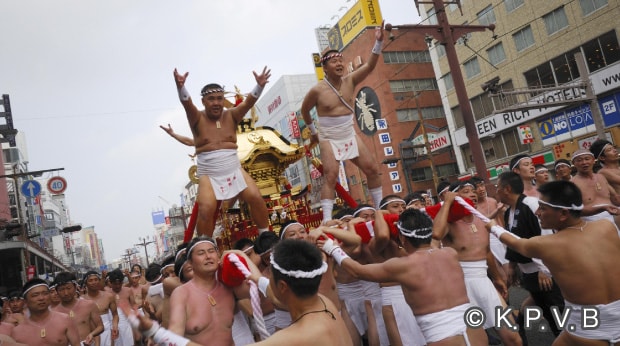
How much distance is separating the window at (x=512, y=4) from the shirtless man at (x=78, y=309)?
25.9 meters

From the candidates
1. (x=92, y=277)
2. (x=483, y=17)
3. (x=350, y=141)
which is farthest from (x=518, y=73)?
(x=92, y=277)

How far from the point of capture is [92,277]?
888 cm

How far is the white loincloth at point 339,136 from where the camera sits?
6.58m

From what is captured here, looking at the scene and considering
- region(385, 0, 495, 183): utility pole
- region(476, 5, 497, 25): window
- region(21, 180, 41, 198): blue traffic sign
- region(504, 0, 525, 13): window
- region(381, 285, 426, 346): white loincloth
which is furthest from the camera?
region(476, 5, 497, 25): window

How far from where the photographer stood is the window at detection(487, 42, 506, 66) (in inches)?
1045

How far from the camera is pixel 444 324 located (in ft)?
12.3

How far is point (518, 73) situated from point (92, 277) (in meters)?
24.5

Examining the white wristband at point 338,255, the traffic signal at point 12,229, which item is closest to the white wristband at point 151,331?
the white wristband at point 338,255

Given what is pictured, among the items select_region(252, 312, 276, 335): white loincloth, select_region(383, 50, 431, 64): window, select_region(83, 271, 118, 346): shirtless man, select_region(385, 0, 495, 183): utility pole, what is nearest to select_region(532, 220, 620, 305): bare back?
select_region(252, 312, 276, 335): white loincloth

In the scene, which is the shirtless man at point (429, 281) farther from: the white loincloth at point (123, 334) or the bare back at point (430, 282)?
the white loincloth at point (123, 334)

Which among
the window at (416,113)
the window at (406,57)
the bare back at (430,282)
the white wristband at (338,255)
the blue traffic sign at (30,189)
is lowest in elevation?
the bare back at (430,282)

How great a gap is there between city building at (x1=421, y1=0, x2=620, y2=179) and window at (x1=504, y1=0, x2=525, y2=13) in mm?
54

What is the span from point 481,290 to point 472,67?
26.2 m

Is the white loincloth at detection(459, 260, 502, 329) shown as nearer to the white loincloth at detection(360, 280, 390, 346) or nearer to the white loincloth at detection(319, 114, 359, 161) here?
the white loincloth at detection(360, 280, 390, 346)
